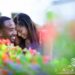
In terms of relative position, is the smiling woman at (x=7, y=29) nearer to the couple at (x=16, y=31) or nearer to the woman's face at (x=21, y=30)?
the couple at (x=16, y=31)

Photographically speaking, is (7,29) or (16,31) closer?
(16,31)

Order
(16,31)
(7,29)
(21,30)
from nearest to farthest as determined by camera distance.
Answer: (21,30) < (16,31) < (7,29)

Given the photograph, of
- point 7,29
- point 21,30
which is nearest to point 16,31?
point 21,30

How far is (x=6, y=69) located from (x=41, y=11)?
27 cm

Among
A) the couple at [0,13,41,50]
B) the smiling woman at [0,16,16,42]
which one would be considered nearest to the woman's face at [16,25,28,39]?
the couple at [0,13,41,50]

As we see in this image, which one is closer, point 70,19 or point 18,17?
point 70,19

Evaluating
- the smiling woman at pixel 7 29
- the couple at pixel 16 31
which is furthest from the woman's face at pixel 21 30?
the smiling woman at pixel 7 29

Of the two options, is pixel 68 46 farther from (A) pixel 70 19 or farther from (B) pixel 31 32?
(B) pixel 31 32

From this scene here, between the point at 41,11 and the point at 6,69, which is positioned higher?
the point at 41,11

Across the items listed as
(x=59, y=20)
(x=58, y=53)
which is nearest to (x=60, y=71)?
(x=58, y=53)

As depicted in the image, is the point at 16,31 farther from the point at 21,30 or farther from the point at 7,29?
the point at 7,29

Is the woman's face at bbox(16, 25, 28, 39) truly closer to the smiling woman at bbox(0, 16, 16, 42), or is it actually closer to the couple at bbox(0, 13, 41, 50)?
the couple at bbox(0, 13, 41, 50)

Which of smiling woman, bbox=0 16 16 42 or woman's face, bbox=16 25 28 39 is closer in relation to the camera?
woman's face, bbox=16 25 28 39

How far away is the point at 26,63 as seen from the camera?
3.48 ft
